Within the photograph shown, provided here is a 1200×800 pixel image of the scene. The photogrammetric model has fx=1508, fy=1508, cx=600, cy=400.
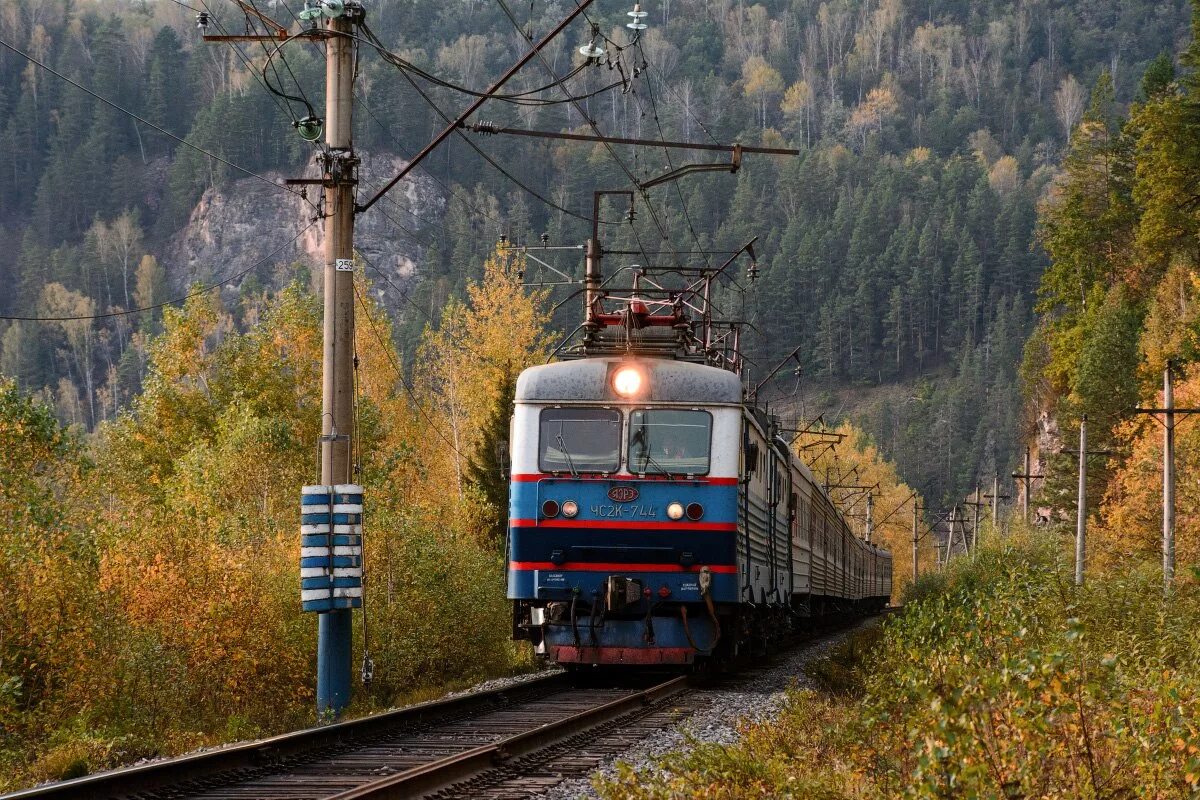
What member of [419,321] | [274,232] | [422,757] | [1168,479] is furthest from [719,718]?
[274,232]

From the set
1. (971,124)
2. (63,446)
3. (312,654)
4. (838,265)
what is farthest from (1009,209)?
(312,654)

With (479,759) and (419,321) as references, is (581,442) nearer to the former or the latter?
(479,759)

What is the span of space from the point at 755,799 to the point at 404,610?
12.3 m

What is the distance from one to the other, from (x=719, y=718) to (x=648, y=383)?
4010 millimetres

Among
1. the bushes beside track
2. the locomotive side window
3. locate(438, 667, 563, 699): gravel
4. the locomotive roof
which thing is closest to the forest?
locate(438, 667, 563, 699): gravel

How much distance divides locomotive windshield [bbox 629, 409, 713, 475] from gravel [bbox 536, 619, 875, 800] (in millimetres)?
2282

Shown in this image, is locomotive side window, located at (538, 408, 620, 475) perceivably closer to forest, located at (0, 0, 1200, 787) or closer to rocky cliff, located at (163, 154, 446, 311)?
forest, located at (0, 0, 1200, 787)

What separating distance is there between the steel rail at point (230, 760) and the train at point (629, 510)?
202 centimetres

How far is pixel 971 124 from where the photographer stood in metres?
195

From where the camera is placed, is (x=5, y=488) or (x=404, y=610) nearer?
(x=404, y=610)

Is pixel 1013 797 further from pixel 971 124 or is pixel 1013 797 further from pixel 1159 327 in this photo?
pixel 971 124

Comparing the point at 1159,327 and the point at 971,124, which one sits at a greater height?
the point at 971,124

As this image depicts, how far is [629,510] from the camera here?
1484 centimetres

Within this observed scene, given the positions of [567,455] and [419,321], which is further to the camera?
[419,321]
